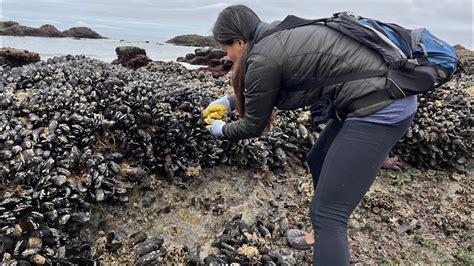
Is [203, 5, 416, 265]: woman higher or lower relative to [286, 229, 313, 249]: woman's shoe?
higher

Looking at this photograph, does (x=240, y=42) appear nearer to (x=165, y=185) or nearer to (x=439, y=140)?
(x=165, y=185)

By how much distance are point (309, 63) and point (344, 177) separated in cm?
72

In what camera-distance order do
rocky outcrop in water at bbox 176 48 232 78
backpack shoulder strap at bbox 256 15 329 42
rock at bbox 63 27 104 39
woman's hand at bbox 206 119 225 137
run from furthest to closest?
1. rock at bbox 63 27 104 39
2. rocky outcrop in water at bbox 176 48 232 78
3. woman's hand at bbox 206 119 225 137
4. backpack shoulder strap at bbox 256 15 329 42

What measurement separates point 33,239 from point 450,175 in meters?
4.95

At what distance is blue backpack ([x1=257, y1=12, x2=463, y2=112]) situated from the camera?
2.49 meters

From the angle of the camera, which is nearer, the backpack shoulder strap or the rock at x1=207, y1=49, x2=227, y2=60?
the backpack shoulder strap

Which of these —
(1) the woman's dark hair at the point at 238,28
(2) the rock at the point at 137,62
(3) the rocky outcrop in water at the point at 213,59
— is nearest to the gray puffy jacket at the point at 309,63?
(1) the woman's dark hair at the point at 238,28

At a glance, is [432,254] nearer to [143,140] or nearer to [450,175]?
[450,175]

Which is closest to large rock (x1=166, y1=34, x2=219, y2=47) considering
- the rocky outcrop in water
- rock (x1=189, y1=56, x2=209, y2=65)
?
the rocky outcrop in water

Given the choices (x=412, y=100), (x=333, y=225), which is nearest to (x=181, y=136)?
(x=333, y=225)

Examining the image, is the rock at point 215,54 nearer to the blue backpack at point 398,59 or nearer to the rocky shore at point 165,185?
the rocky shore at point 165,185

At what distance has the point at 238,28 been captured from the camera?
259cm

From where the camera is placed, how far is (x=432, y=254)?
4.09 m

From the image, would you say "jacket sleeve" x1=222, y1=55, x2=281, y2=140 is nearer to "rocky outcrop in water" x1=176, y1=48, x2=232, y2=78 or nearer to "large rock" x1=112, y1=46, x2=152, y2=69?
"rocky outcrop in water" x1=176, y1=48, x2=232, y2=78
